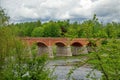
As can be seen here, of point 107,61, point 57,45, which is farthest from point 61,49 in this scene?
point 107,61

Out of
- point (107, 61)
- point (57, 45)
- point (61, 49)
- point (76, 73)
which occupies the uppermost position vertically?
point (107, 61)

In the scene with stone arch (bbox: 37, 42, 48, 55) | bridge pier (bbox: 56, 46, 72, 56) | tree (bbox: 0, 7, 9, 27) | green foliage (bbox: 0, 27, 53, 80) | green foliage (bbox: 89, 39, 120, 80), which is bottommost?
bridge pier (bbox: 56, 46, 72, 56)

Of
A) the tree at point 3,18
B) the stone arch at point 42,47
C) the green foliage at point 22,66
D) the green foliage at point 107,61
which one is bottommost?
the stone arch at point 42,47

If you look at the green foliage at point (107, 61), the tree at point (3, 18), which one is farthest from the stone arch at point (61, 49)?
the green foliage at point (107, 61)

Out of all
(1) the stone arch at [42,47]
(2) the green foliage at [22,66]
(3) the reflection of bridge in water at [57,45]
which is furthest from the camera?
(1) the stone arch at [42,47]

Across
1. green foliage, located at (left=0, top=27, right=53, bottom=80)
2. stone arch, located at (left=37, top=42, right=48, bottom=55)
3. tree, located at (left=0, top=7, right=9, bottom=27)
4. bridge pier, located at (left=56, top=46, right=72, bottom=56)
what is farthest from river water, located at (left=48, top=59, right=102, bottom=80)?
bridge pier, located at (left=56, top=46, right=72, bottom=56)

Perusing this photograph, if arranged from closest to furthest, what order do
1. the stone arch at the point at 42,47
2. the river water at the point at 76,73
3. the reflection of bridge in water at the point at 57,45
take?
the river water at the point at 76,73
the reflection of bridge in water at the point at 57,45
the stone arch at the point at 42,47

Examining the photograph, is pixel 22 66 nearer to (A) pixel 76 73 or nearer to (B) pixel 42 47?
(A) pixel 76 73

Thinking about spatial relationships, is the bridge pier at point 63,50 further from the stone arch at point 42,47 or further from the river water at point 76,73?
the river water at point 76,73

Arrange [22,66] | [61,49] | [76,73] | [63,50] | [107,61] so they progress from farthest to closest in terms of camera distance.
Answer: [61,49]
[63,50]
[76,73]
[22,66]
[107,61]

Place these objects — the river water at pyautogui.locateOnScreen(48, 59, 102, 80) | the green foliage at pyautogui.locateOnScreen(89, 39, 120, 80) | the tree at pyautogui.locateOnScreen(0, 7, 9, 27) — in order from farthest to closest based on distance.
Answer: the tree at pyautogui.locateOnScreen(0, 7, 9, 27) → the river water at pyautogui.locateOnScreen(48, 59, 102, 80) → the green foliage at pyautogui.locateOnScreen(89, 39, 120, 80)

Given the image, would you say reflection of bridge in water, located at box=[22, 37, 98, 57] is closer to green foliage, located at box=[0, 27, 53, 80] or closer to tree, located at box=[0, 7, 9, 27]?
tree, located at box=[0, 7, 9, 27]

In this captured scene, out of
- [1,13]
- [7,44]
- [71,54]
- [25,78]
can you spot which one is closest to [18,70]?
[25,78]

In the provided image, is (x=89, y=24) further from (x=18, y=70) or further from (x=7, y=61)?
(x=7, y=61)
